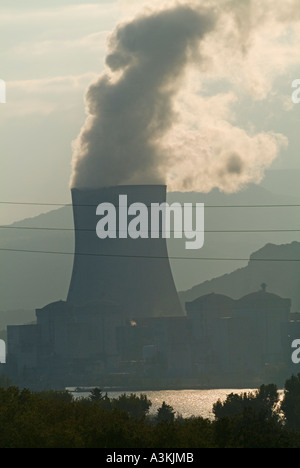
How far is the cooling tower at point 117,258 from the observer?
253ft

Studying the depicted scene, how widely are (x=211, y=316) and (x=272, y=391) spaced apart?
58249 millimetres

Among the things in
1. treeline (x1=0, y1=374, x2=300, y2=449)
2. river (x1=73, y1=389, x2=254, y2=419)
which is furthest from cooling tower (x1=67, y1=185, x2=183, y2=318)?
treeline (x1=0, y1=374, x2=300, y2=449)

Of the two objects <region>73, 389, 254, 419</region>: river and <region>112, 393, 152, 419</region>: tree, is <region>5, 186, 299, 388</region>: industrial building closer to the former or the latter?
<region>73, 389, 254, 419</region>: river

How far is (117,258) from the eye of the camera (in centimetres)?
7862

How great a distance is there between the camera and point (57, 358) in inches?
3708

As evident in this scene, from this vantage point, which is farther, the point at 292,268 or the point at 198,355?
the point at 292,268

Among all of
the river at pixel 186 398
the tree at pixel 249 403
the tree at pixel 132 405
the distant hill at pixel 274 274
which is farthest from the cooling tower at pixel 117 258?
the distant hill at pixel 274 274

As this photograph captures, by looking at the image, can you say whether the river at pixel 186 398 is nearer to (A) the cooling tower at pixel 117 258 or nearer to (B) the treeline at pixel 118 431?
(A) the cooling tower at pixel 117 258

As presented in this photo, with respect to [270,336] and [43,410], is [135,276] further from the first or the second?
[43,410]

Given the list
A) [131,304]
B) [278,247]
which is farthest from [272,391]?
[278,247]

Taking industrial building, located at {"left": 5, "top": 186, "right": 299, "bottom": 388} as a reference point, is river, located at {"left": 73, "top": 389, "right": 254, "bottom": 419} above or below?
below

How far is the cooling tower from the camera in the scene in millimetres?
77062
